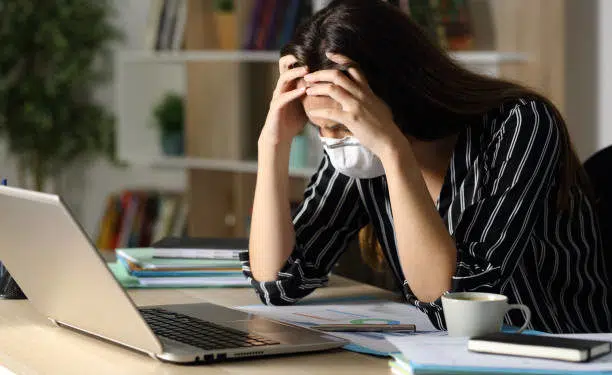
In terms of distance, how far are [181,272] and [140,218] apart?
9.20 ft

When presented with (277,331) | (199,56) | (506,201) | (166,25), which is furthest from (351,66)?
(166,25)

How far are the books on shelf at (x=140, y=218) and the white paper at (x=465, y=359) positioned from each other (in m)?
3.27

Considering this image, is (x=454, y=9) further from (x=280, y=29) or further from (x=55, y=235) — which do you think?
(x=55, y=235)

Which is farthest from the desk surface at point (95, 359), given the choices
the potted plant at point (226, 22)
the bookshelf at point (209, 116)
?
the potted plant at point (226, 22)

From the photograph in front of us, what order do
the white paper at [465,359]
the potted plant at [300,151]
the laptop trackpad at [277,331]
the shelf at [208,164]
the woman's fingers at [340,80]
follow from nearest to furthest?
the white paper at [465,359] → the laptop trackpad at [277,331] → the woman's fingers at [340,80] → the potted plant at [300,151] → the shelf at [208,164]

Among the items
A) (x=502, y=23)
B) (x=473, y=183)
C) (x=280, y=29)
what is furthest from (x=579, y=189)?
(x=280, y=29)

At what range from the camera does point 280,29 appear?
152 inches

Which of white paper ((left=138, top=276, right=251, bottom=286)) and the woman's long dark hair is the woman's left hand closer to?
the woman's long dark hair

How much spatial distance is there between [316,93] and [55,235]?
0.47m

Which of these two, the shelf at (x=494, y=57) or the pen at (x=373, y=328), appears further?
the shelf at (x=494, y=57)

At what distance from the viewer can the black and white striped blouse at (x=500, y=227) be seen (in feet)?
4.94

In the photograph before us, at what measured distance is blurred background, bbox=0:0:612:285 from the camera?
124 inches

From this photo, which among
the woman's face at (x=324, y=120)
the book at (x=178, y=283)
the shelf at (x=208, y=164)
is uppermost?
the woman's face at (x=324, y=120)

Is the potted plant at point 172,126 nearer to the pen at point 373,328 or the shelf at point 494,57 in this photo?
the shelf at point 494,57
